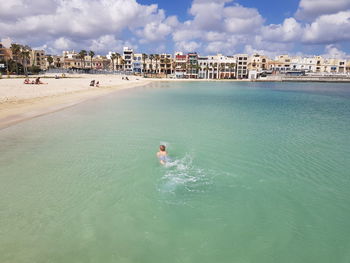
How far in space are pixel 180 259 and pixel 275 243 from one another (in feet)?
9.52

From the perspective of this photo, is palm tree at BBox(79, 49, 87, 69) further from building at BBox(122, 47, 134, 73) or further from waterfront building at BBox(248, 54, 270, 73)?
waterfront building at BBox(248, 54, 270, 73)

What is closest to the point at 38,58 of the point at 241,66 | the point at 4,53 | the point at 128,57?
the point at 4,53

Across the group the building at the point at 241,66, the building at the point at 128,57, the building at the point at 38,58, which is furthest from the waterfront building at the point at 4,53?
the building at the point at 241,66

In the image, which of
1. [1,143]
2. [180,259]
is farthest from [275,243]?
[1,143]

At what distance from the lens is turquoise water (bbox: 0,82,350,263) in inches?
285

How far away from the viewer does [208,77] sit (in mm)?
153875

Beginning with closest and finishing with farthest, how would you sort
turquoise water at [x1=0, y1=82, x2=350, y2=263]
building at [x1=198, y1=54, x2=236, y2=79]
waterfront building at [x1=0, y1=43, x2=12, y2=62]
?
1. turquoise water at [x1=0, y1=82, x2=350, y2=263]
2. waterfront building at [x1=0, y1=43, x2=12, y2=62]
3. building at [x1=198, y1=54, x2=236, y2=79]

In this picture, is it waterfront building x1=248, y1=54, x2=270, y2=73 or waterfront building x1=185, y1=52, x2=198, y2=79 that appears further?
waterfront building x1=248, y1=54, x2=270, y2=73

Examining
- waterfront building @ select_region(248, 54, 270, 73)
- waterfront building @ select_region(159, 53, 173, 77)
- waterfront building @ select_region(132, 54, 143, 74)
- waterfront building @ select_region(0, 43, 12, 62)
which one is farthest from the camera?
waterfront building @ select_region(248, 54, 270, 73)

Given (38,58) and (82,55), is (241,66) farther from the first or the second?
(38,58)

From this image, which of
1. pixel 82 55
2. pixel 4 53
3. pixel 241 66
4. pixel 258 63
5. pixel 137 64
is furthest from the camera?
pixel 258 63

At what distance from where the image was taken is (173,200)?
980cm

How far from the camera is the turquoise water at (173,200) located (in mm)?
7230

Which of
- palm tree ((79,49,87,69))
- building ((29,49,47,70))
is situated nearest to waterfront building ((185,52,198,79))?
palm tree ((79,49,87,69))
